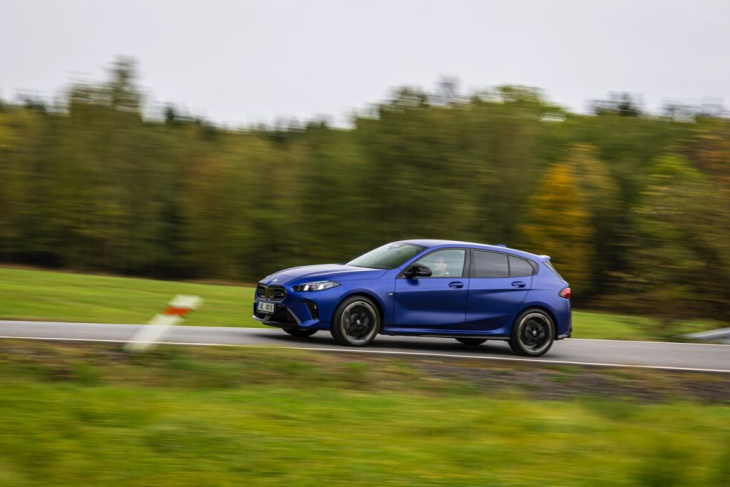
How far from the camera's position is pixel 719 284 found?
71.4 ft

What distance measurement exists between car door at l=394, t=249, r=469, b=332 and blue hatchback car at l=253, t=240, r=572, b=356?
0.01m

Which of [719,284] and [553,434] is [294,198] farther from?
[553,434]

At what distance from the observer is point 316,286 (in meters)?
13.0

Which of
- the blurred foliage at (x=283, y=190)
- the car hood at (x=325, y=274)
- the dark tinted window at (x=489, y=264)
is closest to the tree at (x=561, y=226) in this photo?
the blurred foliage at (x=283, y=190)

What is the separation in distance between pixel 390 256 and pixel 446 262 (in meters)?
0.82

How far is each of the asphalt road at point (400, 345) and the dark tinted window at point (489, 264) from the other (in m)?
1.18

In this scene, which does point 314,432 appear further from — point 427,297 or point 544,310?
point 544,310

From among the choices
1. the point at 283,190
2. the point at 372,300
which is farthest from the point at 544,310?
the point at 283,190

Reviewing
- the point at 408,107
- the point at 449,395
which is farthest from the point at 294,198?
the point at 449,395

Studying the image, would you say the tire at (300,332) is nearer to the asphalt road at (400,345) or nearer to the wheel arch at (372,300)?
the asphalt road at (400,345)

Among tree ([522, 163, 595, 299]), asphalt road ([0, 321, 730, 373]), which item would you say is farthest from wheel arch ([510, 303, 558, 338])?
tree ([522, 163, 595, 299])

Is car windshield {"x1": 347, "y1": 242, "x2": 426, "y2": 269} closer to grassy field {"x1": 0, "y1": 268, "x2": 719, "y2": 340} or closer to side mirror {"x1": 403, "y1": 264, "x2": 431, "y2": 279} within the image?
side mirror {"x1": 403, "y1": 264, "x2": 431, "y2": 279}

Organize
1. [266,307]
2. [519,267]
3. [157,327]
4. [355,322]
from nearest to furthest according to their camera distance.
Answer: [355,322] < [266,307] < [519,267] < [157,327]

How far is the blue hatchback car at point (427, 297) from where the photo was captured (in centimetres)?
1311
